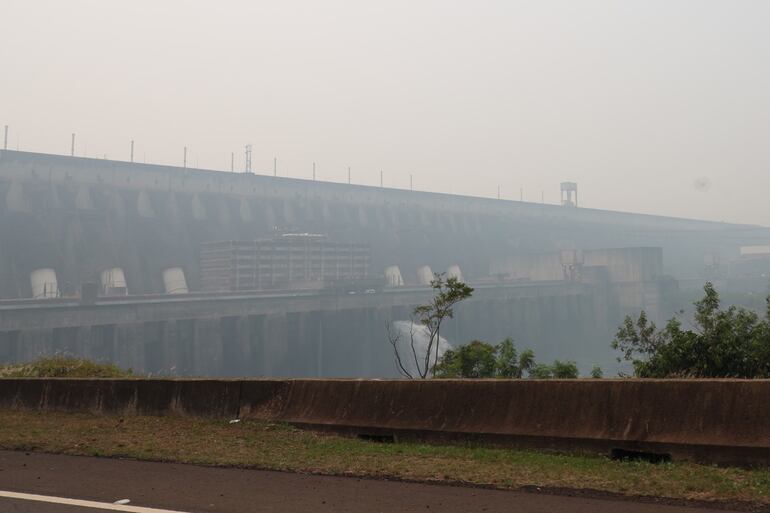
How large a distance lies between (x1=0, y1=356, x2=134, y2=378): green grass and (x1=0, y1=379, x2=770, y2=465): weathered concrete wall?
Result: 3247mm

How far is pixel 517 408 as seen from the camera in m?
8.27

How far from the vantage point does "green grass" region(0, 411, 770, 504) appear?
647 centimetres

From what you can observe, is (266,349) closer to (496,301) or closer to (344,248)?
(344,248)

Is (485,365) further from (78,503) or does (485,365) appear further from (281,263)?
(281,263)

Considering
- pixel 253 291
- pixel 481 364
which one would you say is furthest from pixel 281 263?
pixel 481 364

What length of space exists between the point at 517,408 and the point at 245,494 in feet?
10.6

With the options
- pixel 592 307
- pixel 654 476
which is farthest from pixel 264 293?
pixel 654 476

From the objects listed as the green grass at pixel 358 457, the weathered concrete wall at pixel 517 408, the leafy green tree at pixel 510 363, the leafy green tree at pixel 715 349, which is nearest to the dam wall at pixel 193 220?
the leafy green tree at pixel 510 363

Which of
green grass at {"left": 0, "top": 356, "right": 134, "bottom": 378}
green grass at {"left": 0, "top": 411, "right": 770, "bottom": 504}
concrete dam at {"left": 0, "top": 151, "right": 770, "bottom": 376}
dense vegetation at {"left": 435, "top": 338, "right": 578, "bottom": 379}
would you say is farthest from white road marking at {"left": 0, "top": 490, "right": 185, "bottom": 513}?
concrete dam at {"left": 0, "top": 151, "right": 770, "bottom": 376}

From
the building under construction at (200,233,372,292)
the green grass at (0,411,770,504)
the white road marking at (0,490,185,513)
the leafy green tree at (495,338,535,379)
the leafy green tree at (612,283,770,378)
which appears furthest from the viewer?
the building under construction at (200,233,372,292)

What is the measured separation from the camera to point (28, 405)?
12078 mm

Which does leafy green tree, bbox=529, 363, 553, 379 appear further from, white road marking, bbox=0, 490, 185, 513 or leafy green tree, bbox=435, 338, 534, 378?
white road marking, bbox=0, 490, 185, 513

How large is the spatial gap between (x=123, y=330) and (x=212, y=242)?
39.3m

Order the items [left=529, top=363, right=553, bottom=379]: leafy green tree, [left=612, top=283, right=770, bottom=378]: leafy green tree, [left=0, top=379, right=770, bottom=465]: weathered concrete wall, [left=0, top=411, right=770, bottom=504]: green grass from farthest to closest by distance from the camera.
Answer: [left=529, top=363, right=553, bottom=379]: leafy green tree → [left=612, top=283, right=770, bottom=378]: leafy green tree → [left=0, top=379, right=770, bottom=465]: weathered concrete wall → [left=0, top=411, right=770, bottom=504]: green grass
